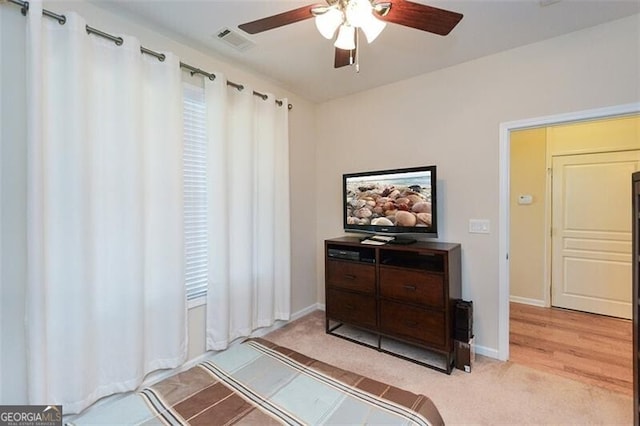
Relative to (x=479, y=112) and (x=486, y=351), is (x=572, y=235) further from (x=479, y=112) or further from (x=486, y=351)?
(x=479, y=112)

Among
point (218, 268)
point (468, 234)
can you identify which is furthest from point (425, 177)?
point (218, 268)

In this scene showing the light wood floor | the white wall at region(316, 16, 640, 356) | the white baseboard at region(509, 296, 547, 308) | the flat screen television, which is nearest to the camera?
the white wall at region(316, 16, 640, 356)

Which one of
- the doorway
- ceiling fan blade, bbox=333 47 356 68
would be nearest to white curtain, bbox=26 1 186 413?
ceiling fan blade, bbox=333 47 356 68

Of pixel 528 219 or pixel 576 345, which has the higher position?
pixel 528 219

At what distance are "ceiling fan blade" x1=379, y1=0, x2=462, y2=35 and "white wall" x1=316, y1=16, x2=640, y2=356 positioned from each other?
135 cm

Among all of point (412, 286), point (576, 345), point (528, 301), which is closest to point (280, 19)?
point (412, 286)

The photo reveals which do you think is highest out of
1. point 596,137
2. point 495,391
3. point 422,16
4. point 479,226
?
point 422,16

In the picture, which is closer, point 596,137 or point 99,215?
point 99,215

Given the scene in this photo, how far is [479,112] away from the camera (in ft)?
8.69

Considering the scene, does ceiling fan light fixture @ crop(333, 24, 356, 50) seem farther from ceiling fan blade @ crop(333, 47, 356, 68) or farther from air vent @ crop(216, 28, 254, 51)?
air vent @ crop(216, 28, 254, 51)

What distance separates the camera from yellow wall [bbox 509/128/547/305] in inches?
149

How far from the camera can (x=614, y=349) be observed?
2668mm

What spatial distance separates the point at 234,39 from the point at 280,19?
964 millimetres
